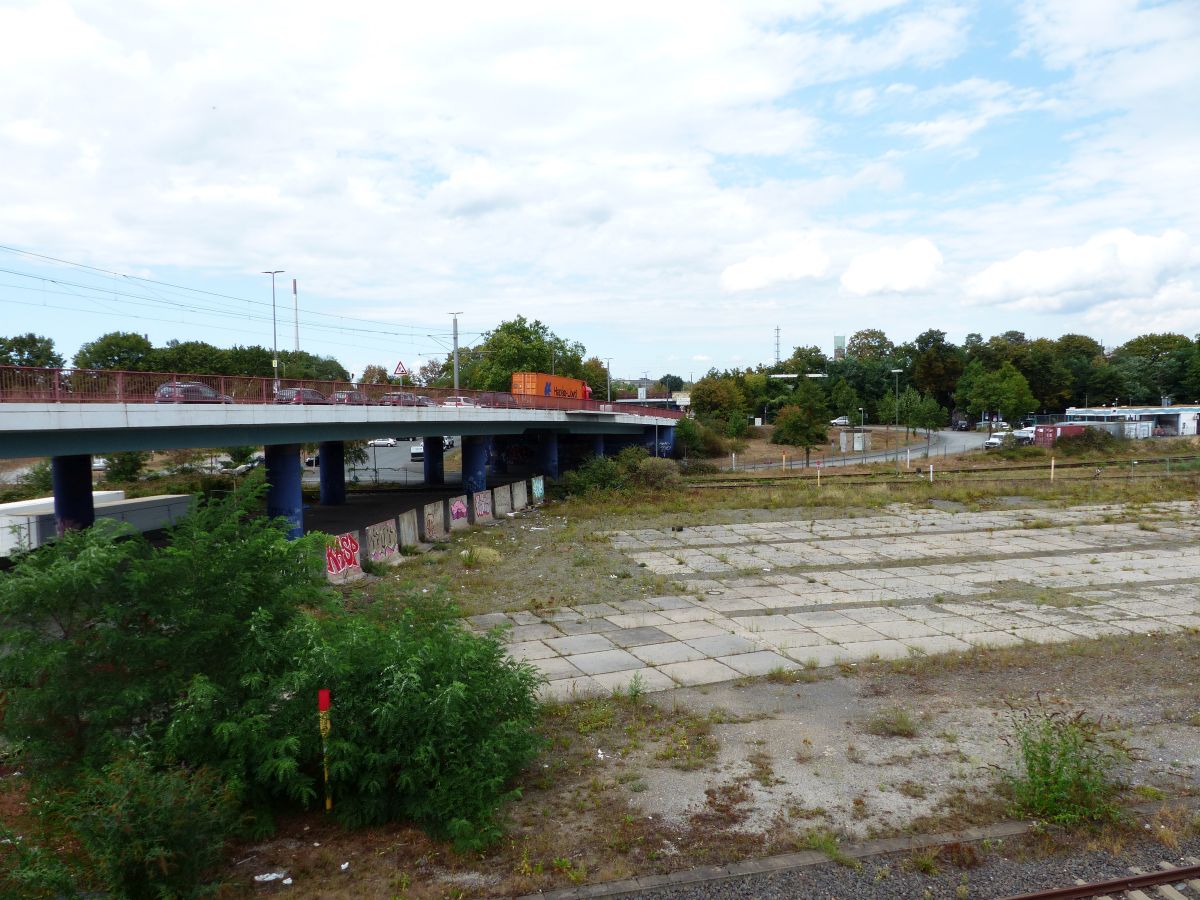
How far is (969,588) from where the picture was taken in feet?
69.3

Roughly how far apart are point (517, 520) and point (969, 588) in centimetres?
2010

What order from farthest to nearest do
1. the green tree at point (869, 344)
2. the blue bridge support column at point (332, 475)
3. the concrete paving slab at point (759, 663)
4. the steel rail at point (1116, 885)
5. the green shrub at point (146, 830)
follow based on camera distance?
the green tree at point (869, 344) → the blue bridge support column at point (332, 475) → the concrete paving slab at point (759, 663) → the steel rail at point (1116, 885) → the green shrub at point (146, 830)

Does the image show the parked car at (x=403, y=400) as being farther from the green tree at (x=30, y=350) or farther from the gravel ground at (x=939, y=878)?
the green tree at (x=30, y=350)

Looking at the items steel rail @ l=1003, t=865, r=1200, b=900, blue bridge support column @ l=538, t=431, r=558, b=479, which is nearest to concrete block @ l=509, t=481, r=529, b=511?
blue bridge support column @ l=538, t=431, r=558, b=479

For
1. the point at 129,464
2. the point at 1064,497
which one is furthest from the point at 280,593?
the point at 129,464

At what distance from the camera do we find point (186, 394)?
2203 centimetres

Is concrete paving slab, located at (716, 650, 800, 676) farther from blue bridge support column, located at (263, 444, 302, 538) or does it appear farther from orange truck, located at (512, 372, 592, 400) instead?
orange truck, located at (512, 372, 592, 400)

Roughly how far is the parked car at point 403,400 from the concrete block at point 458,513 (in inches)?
182

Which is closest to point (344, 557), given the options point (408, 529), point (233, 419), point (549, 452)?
point (408, 529)

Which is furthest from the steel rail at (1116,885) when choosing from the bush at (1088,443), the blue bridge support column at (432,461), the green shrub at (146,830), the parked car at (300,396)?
the bush at (1088,443)

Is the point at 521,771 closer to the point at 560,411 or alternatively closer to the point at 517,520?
the point at 517,520

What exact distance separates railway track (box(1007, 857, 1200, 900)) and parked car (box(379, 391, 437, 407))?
28.6 meters

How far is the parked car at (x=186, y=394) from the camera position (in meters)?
21.4

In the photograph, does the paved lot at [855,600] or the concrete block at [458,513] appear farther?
the concrete block at [458,513]
